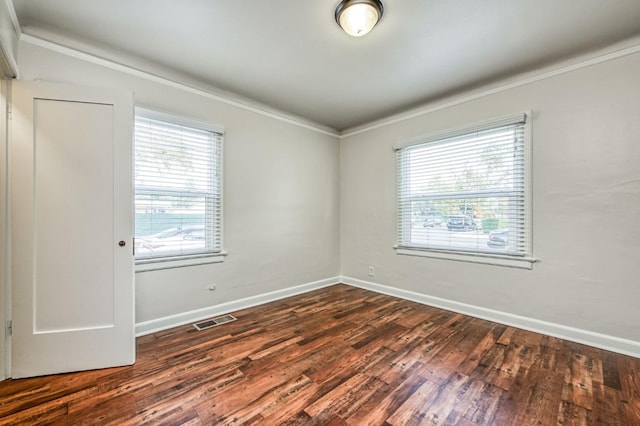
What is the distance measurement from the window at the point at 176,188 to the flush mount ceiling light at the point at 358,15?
6.11 ft

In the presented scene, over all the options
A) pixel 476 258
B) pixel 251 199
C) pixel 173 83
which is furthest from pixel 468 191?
pixel 173 83

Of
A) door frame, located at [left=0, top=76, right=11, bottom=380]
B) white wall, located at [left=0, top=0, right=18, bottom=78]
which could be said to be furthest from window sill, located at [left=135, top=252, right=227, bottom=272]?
white wall, located at [left=0, top=0, right=18, bottom=78]

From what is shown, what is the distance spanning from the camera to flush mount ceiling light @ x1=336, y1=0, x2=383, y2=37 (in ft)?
6.10

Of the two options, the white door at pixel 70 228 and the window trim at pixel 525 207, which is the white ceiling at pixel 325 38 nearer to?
the window trim at pixel 525 207

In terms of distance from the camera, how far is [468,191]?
3.24 metres

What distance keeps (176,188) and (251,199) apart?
90 centimetres

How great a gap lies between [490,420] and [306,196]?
128 inches

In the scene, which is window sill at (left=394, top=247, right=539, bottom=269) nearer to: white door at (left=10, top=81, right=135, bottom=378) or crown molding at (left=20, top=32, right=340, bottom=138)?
crown molding at (left=20, top=32, right=340, bottom=138)

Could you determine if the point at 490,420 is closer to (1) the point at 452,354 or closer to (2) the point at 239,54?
(1) the point at 452,354

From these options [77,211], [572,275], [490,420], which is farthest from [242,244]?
[572,275]

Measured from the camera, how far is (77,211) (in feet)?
6.75

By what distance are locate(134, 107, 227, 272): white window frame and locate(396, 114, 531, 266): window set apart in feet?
7.79

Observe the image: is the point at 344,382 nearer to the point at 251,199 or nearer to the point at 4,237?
the point at 251,199

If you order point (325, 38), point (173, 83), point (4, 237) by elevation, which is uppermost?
point (325, 38)
